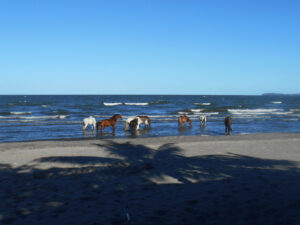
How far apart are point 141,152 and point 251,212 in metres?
7.10

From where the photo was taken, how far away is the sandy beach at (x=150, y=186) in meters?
4.73

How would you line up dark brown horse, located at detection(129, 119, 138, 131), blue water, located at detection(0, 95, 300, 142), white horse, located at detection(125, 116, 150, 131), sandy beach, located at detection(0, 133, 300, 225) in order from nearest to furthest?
sandy beach, located at detection(0, 133, 300, 225) < blue water, located at detection(0, 95, 300, 142) < dark brown horse, located at detection(129, 119, 138, 131) < white horse, located at detection(125, 116, 150, 131)

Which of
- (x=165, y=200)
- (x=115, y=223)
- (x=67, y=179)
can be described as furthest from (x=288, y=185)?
(x=67, y=179)

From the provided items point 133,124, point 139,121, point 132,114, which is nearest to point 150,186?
point 133,124

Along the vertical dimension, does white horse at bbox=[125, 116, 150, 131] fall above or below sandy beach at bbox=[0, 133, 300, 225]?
above

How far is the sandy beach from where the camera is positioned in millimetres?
4730

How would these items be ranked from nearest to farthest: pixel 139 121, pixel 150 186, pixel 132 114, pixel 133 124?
pixel 150 186
pixel 133 124
pixel 139 121
pixel 132 114

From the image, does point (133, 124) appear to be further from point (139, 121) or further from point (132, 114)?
point (132, 114)

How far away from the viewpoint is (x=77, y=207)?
206 inches

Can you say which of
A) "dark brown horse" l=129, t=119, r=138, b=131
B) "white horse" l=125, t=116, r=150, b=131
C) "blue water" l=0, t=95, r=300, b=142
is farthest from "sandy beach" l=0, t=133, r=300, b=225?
"white horse" l=125, t=116, r=150, b=131

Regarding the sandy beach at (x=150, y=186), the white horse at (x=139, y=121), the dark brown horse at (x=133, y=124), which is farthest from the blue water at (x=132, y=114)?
the sandy beach at (x=150, y=186)

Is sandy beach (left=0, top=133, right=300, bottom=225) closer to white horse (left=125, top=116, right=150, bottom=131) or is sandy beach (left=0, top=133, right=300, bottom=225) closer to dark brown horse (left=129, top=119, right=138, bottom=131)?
dark brown horse (left=129, top=119, right=138, bottom=131)

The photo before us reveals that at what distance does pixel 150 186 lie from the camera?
6633mm

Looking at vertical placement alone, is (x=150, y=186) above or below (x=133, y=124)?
below
